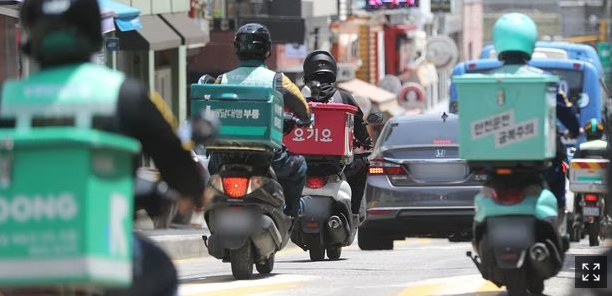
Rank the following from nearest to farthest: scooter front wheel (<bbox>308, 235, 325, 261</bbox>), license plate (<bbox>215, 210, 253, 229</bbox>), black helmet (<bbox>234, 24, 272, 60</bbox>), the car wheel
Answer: license plate (<bbox>215, 210, 253, 229</bbox>) → black helmet (<bbox>234, 24, 272, 60</bbox>) → scooter front wheel (<bbox>308, 235, 325, 261</bbox>) → the car wheel

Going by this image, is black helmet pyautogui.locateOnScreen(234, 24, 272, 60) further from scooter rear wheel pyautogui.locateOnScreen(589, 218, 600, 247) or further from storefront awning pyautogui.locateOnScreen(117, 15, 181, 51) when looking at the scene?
storefront awning pyautogui.locateOnScreen(117, 15, 181, 51)

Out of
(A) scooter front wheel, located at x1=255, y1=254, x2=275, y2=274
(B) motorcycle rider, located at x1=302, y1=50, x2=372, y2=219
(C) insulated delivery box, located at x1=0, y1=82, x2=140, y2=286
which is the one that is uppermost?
(C) insulated delivery box, located at x1=0, y1=82, x2=140, y2=286

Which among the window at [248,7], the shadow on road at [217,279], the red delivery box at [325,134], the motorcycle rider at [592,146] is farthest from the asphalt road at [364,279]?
the window at [248,7]

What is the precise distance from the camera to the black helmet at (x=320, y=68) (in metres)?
15.5

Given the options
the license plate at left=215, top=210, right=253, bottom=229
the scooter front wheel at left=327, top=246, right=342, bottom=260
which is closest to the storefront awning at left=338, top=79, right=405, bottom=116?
the scooter front wheel at left=327, top=246, right=342, bottom=260

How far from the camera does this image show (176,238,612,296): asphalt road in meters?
11.5

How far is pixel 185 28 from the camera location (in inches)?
1454

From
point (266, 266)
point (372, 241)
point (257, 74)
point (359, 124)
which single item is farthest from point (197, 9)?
point (257, 74)

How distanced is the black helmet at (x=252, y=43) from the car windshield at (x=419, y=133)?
496 cm

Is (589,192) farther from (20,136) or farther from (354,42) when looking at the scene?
(354,42)

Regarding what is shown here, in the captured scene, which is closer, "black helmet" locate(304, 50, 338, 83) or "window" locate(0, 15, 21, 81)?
"black helmet" locate(304, 50, 338, 83)

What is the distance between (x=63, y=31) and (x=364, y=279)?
7111mm

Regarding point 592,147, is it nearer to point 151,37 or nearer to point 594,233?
point 594,233

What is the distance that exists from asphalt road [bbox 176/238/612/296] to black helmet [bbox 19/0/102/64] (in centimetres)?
551
